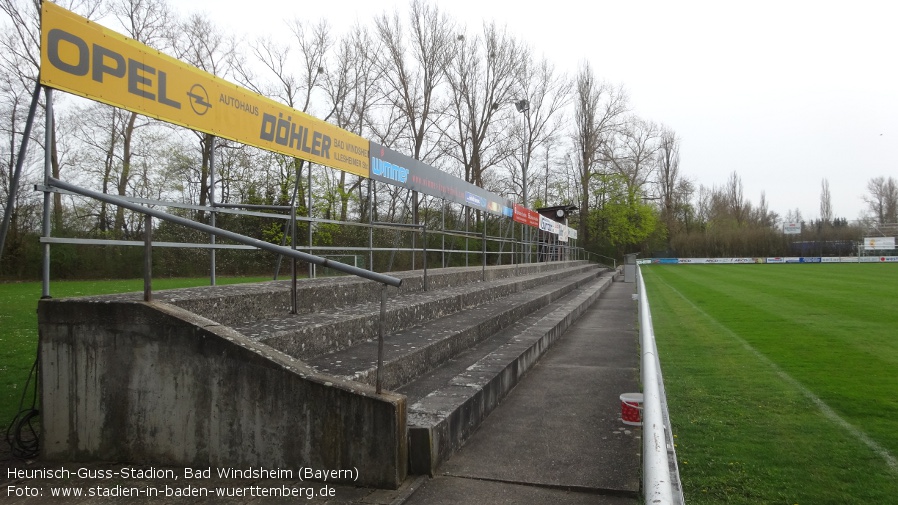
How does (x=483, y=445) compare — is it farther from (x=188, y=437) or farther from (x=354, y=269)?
(x=188, y=437)

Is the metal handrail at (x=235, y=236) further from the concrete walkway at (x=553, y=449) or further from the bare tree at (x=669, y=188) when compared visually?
the bare tree at (x=669, y=188)

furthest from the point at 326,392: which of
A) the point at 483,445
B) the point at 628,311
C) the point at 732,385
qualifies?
the point at 628,311

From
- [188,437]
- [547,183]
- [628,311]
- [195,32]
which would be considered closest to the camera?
[188,437]

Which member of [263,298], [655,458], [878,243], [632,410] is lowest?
[632,410]

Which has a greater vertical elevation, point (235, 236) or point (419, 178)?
point (419, 178)

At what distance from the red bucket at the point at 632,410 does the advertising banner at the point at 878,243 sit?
67.3 metres

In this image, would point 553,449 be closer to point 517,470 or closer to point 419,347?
point 517,470

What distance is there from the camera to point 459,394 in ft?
12.2

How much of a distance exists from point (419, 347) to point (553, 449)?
1493mm

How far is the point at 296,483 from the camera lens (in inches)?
115

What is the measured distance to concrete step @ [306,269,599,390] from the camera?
378cm

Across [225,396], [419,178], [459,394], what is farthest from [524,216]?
[225,396]

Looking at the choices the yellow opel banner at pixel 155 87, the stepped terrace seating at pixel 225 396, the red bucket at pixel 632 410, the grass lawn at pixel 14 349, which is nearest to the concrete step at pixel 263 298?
the stepped terrace seating at pixel 225 396

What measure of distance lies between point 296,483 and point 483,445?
3.94 ft
